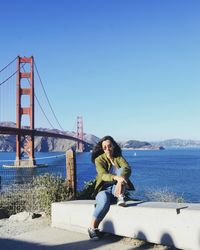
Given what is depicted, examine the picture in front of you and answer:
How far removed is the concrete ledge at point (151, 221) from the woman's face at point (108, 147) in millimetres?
501

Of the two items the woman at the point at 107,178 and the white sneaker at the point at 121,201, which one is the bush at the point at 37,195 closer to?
the woman at the point at 107,178

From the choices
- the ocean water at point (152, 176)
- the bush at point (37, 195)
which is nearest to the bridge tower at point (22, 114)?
the ocean water at point (152, 176)

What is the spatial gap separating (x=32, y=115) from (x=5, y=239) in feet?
140

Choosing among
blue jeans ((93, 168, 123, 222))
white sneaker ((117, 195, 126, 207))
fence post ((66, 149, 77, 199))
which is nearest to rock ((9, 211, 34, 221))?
fence post ((66, 149, 77, 199))

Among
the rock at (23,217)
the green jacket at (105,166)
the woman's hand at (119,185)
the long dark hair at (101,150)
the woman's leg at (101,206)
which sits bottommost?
the rock at (23,217)

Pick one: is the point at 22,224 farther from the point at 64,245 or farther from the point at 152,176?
the point at 152,176

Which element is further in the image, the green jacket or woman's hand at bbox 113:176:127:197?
the green jacket

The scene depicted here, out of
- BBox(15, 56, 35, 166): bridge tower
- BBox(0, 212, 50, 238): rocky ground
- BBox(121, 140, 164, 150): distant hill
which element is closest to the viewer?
BBox(0, 212, 50, 238): rocky ground

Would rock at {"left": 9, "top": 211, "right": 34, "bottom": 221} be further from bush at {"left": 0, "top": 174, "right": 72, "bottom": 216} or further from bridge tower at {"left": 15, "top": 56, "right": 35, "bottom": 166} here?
bridge tower at {"left": 15, "top": 56, "right": 35, "bottom": 166}

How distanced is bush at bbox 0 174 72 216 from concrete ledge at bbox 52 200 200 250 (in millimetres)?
974

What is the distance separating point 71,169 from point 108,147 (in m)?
1.69

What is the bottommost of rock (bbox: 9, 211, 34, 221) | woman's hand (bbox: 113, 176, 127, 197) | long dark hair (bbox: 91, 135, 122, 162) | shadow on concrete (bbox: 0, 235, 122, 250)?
shadow on concrete (bbox: 0, 235, 122, 250)

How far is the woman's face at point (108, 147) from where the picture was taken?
4441mm

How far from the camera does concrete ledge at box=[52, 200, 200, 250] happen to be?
3807mm
